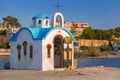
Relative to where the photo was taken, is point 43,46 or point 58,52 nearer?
point 43,46

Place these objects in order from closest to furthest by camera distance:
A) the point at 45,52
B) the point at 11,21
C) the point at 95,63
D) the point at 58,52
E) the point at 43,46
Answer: the point at 43,46 → the point at 45,52 → the point at 58,52 → the point at 95,63 → the point at 11,21

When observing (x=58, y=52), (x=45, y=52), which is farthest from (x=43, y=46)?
(x=58, y=52)

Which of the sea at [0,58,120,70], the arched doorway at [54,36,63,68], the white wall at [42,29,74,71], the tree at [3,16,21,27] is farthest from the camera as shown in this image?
the tree at [3,16,21,27]

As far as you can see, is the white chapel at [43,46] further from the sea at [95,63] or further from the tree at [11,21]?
the tree at [11,21]

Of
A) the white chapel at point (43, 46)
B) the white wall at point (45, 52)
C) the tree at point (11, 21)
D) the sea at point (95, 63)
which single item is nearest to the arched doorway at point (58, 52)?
the white chapel at point (43, 46)

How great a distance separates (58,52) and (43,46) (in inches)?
112

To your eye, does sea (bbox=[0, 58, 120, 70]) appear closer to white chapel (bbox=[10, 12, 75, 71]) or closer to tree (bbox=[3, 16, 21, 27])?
white chapel (bbox=[10, 12, 75, 71])

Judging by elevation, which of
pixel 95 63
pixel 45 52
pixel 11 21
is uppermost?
pixel 11 21

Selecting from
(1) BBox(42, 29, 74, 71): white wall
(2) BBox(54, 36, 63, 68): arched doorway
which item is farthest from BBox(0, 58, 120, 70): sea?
(1) BBox(42, 29, 74, 71): white wall

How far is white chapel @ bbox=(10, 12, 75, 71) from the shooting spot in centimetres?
3519

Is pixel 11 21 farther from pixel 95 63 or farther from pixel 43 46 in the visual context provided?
pixel 43 46

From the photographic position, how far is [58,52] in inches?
1478

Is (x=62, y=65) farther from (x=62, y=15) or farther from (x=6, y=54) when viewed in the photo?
(x=6, y=54)

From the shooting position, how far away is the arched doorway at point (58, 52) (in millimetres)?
37062
